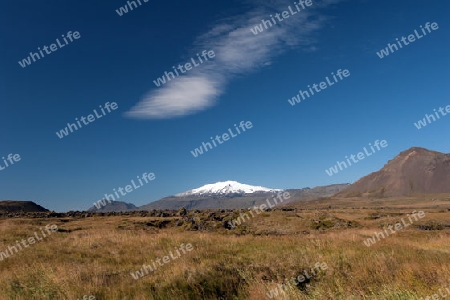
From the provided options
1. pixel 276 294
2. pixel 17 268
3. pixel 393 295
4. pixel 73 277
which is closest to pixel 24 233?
pixel 17 268

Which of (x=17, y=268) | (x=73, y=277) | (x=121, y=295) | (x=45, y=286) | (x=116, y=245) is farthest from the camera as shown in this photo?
(x=116, y=245)

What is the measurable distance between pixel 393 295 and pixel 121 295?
19.2 feet

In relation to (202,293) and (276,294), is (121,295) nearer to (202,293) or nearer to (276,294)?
(202,293)

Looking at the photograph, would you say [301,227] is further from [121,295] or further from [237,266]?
[121,295]

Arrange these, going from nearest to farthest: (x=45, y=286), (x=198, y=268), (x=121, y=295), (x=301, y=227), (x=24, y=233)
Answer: (x=121, y=295), (x=45, y=286), (x=198, y=268), (x=24, y=233), (x=301, y=227)

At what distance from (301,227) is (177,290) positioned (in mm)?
26249

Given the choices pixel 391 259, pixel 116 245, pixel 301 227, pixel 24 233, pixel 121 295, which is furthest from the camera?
pixel 301 227

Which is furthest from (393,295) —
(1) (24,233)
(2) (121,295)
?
(1) (24,233)

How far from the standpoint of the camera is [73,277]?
855 cm

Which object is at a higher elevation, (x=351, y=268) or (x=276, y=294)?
(x=276, y=294)

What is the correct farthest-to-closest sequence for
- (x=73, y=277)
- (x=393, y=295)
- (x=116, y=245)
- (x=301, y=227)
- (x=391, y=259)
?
1. (x=301, y=227)
2. (x=116, y=245)
3. (x=391, y=259)
4. (x=73, y=277)
5. (x=393, y=295)

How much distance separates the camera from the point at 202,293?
756cm

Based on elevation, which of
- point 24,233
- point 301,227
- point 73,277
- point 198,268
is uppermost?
point 24,233

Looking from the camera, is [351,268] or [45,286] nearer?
[45,286]
